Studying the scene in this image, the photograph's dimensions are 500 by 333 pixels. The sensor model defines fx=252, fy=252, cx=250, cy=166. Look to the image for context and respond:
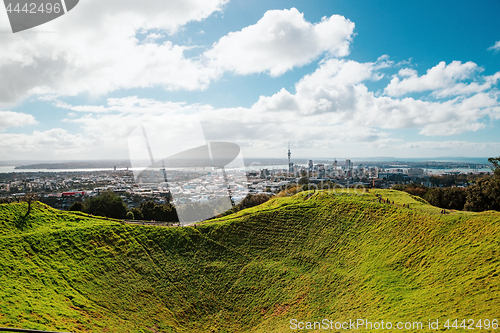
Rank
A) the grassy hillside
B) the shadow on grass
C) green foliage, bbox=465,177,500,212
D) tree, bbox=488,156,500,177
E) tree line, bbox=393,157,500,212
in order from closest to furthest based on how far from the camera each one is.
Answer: the grassy hillside < the shadow on grass < green foliage, bbox=465,177,500,212 < tree line, bbox=393,157,500,212 < tree, bbox=488,156,500,177

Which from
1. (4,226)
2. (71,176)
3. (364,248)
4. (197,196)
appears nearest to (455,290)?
(364,248)

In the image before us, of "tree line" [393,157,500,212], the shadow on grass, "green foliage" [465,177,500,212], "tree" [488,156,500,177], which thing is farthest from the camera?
"tree" [488,156,500,177]

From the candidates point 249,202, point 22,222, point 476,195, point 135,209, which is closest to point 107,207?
point 135,209

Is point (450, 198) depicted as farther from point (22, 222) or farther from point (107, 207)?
point (22, 222)

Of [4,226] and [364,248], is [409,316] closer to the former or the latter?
[364,248]

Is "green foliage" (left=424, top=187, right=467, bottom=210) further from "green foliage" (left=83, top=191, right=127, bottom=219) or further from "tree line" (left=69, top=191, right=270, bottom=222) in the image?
"green foliage" (left=83, top=191, right=127, bottom=219)

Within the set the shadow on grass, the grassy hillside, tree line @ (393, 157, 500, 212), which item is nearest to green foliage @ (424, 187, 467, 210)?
tree line @ (393, 157, 500, 212)
